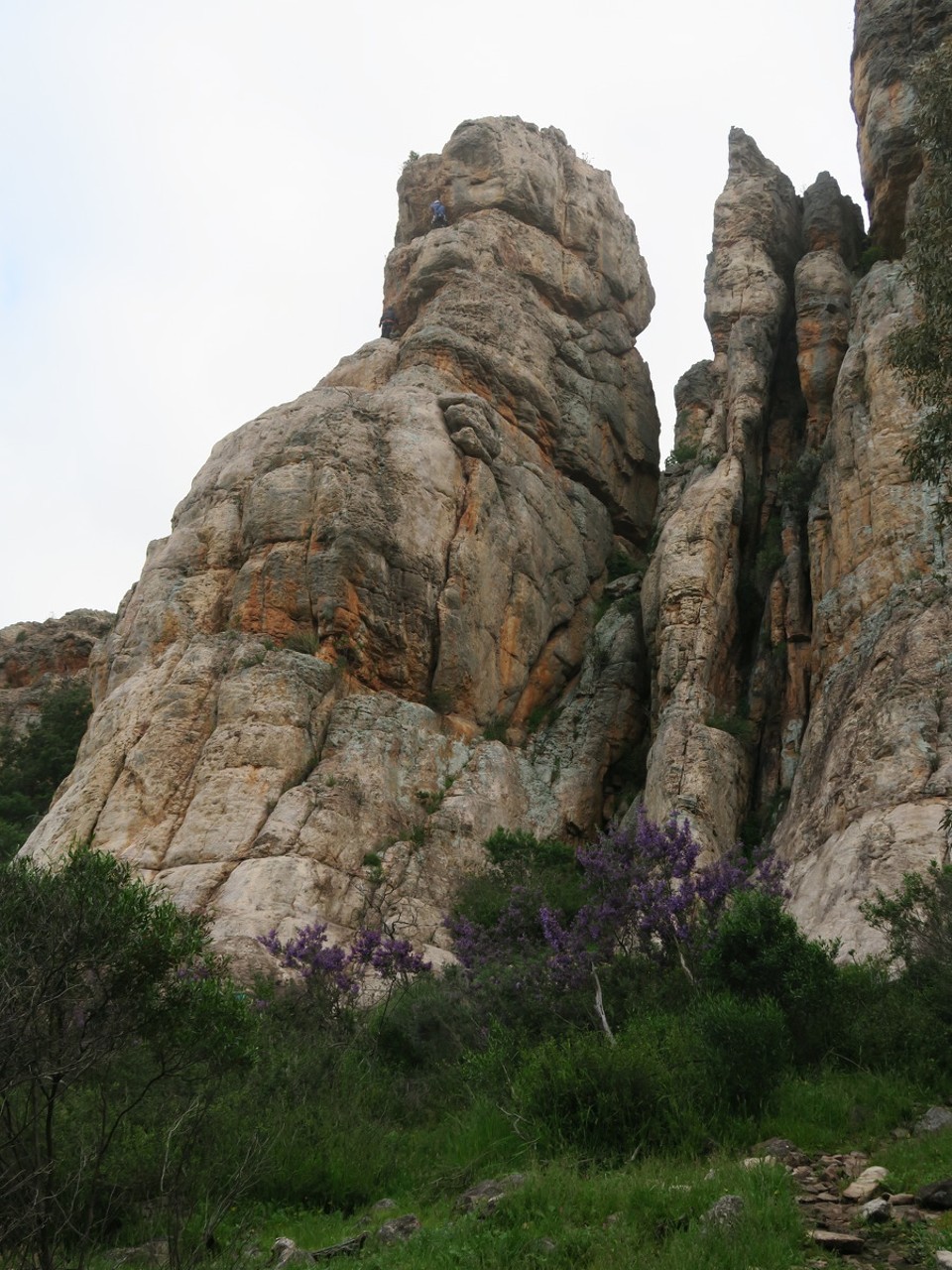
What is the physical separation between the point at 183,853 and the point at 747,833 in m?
12.4

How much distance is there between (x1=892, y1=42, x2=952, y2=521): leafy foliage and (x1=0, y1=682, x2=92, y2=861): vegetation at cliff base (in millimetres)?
29783

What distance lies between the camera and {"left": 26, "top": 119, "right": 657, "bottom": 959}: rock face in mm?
24312

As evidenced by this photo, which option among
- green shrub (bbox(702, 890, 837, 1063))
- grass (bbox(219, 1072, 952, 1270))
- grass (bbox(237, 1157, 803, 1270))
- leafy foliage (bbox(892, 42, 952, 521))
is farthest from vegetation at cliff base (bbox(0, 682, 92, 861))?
leafy foliage (bbox(892, 42, 952, 521))

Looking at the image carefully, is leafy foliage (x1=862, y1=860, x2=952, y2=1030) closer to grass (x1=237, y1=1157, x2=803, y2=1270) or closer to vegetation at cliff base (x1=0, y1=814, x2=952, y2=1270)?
vegetation at cliff base (x1=0, y1=814, x2=952, y2=1270)

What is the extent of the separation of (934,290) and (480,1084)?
460 inches

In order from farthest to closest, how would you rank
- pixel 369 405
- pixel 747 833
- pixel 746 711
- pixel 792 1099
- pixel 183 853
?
1. pixel 369 405
2. pixel 746 711
3. pixel 747 833
4. pixel 183 853
5. pixel 792 1099

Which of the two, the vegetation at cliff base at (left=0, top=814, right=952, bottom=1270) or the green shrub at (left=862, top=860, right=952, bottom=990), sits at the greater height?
the green shrub at (left=862, top=860, right=952, bottom=990)

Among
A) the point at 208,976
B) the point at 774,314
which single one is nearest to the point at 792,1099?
the point at 208,976

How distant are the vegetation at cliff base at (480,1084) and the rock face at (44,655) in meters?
30.8

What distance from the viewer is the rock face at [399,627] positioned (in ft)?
79.8

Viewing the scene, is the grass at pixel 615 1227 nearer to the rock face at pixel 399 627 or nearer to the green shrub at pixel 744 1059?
the green shrub at pixel 744 1059

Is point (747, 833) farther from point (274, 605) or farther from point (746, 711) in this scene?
point (274, 605)

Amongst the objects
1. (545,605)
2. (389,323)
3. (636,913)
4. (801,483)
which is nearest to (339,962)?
(636,913)

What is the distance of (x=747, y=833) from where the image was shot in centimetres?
2548
